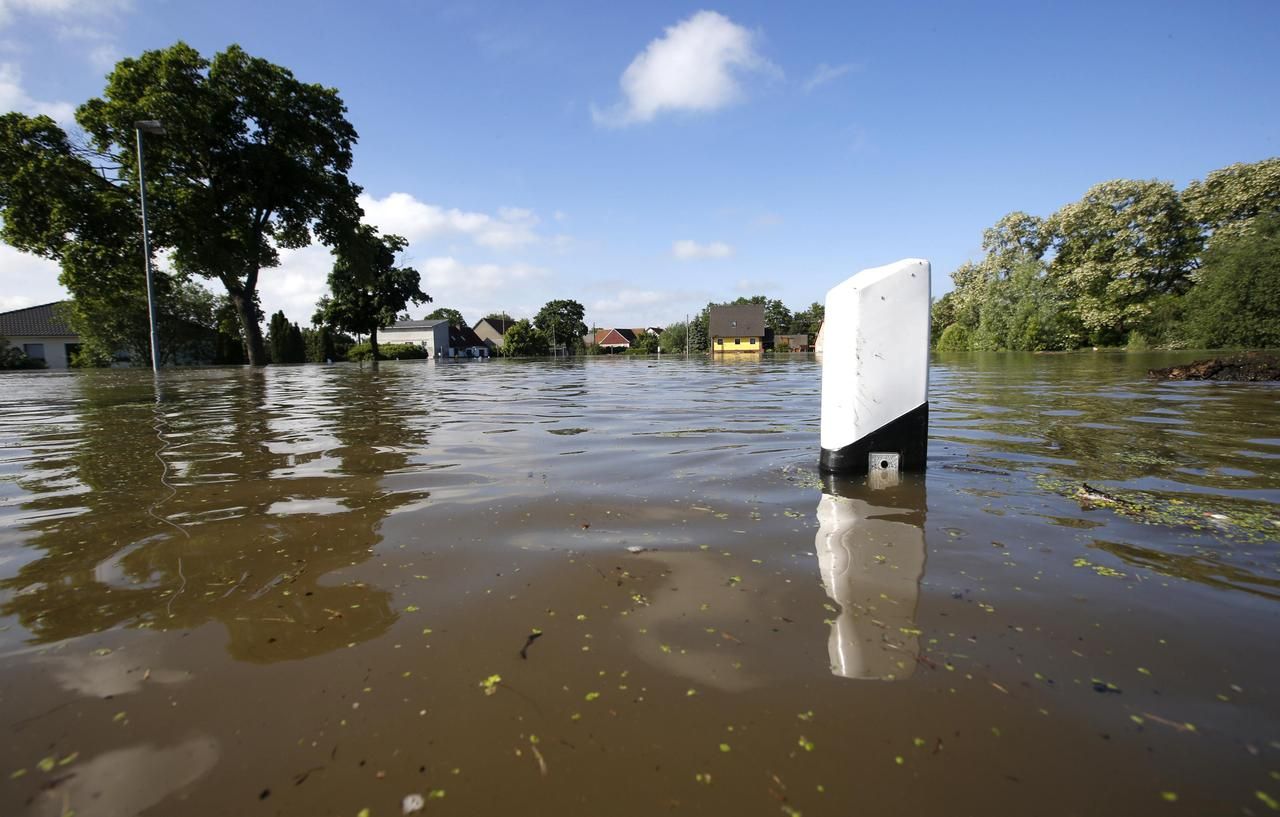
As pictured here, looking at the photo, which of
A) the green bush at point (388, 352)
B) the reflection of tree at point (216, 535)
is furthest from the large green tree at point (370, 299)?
the reflection of tree at point (216, 535)

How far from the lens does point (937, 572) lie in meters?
1.95

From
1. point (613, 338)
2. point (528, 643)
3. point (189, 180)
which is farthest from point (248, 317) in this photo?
point (613, 338)

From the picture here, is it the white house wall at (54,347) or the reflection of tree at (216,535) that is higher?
the white house wall at (54,347)

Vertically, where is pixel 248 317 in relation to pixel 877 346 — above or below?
above

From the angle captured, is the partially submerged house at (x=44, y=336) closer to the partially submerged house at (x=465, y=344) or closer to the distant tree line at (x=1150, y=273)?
the partially submerged house at (x=465, y=344)

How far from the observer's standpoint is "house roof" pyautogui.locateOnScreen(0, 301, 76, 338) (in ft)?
124

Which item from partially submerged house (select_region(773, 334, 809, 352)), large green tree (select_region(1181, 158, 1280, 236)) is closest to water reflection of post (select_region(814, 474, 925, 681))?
large green tree (select_region(1181, 158, 1280, 236))

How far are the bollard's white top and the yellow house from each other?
59.9m

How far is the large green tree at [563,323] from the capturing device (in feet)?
277

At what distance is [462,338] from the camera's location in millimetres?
79438

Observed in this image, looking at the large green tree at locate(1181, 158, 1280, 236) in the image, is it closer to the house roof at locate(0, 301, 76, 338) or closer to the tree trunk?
the tree trunk

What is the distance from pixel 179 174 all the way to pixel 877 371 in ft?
91.7

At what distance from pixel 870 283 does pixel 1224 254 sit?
1787 inches

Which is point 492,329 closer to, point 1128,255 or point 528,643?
point 1128,255
